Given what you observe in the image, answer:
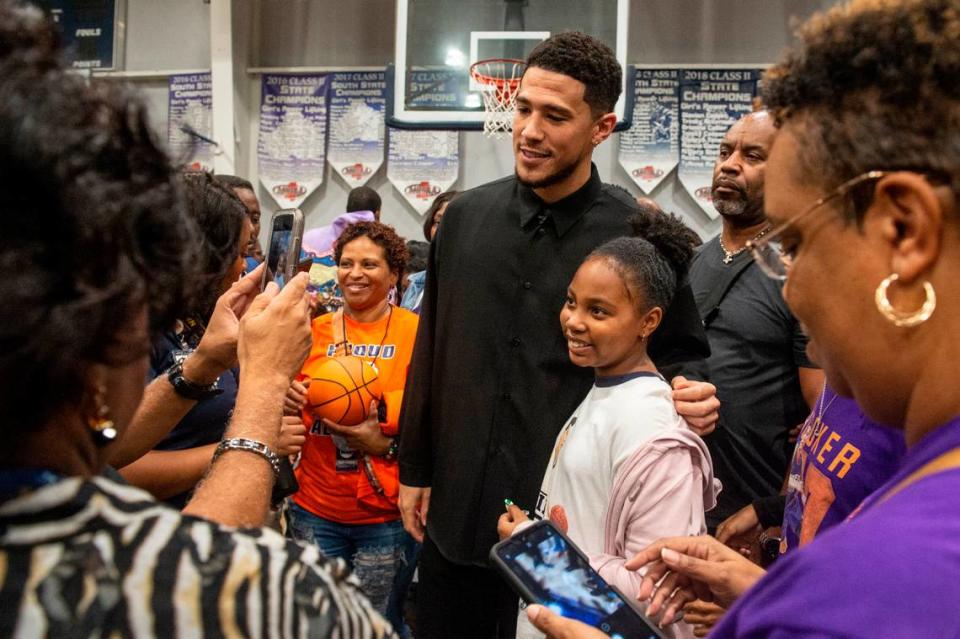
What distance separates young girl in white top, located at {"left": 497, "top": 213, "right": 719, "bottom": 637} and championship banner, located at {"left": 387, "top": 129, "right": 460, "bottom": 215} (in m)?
5.77

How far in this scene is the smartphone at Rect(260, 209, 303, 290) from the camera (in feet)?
5.37

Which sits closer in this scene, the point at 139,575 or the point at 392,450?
the point at 139,575

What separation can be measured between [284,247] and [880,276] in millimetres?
1260

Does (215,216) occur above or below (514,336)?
above

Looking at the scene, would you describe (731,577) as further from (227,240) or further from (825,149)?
(227,240)

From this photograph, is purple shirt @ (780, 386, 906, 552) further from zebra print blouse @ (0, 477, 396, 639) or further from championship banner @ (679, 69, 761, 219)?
championship banner @ (679, 69, 761, 219)

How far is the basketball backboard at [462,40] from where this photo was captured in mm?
5730

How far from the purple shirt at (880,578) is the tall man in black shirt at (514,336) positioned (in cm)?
146

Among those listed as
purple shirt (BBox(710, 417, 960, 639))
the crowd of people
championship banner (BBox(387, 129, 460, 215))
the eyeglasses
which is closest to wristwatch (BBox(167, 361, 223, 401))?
the crowd of people

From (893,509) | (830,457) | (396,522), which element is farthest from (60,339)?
(396,522)

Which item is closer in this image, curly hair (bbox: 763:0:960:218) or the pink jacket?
curly hair (bbox: 763:0:960:218)

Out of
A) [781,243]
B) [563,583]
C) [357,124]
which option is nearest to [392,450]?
[563,583]

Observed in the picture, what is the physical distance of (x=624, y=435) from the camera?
1.76 meters

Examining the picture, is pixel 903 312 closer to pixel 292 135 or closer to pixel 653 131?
pixel 653 131
